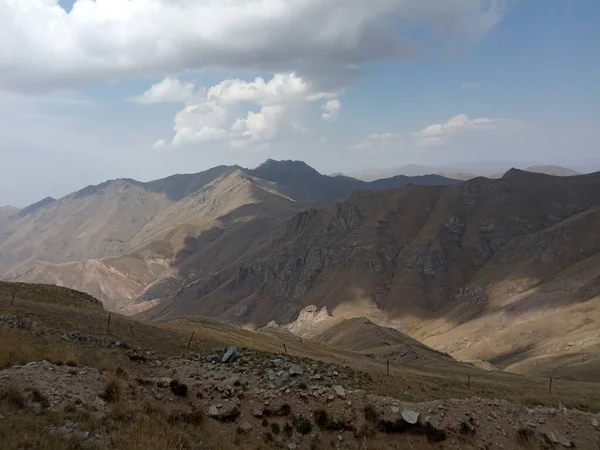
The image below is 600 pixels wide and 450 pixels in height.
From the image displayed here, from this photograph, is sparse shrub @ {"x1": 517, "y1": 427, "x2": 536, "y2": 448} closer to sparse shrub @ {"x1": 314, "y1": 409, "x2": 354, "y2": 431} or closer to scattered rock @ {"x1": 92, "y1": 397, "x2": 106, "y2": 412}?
sparse shrub @ {"x1": 314, "y1": 409, "x2": 354, "y2": 431}

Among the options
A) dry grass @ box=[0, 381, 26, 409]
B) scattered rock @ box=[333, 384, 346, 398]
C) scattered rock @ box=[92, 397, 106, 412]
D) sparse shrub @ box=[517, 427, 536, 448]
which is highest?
dry grass @ box=[0, 381, 26, 409]

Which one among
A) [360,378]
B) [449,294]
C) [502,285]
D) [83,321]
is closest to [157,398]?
[360,378]

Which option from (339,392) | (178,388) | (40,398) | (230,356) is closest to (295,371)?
(339,392)

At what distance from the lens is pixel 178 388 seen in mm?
15344

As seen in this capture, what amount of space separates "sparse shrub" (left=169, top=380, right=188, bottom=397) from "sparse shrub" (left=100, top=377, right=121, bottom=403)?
73.5 inches

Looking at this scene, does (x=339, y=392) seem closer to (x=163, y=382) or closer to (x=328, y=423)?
(x=328, y=423)

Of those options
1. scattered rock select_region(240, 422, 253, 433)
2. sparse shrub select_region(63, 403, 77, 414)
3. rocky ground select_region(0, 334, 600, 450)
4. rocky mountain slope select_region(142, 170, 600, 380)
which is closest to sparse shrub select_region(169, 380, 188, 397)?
rocky ground select_region(0, 334, 600, 450)

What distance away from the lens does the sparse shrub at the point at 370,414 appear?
52.1 ft

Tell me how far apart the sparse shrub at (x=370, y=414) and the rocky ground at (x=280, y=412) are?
34 mm

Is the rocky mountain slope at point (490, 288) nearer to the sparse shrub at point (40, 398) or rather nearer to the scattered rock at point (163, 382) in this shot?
the scattered rock at point (163, 382)

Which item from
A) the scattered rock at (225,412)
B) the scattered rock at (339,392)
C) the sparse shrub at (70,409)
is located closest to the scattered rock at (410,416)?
the scattered rock at (339,392)

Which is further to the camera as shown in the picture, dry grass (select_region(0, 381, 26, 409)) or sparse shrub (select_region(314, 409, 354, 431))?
sparse shrub (select_region(314, 409, 354, 431))

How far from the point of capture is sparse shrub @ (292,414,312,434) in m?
15.0

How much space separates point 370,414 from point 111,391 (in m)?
8.55
